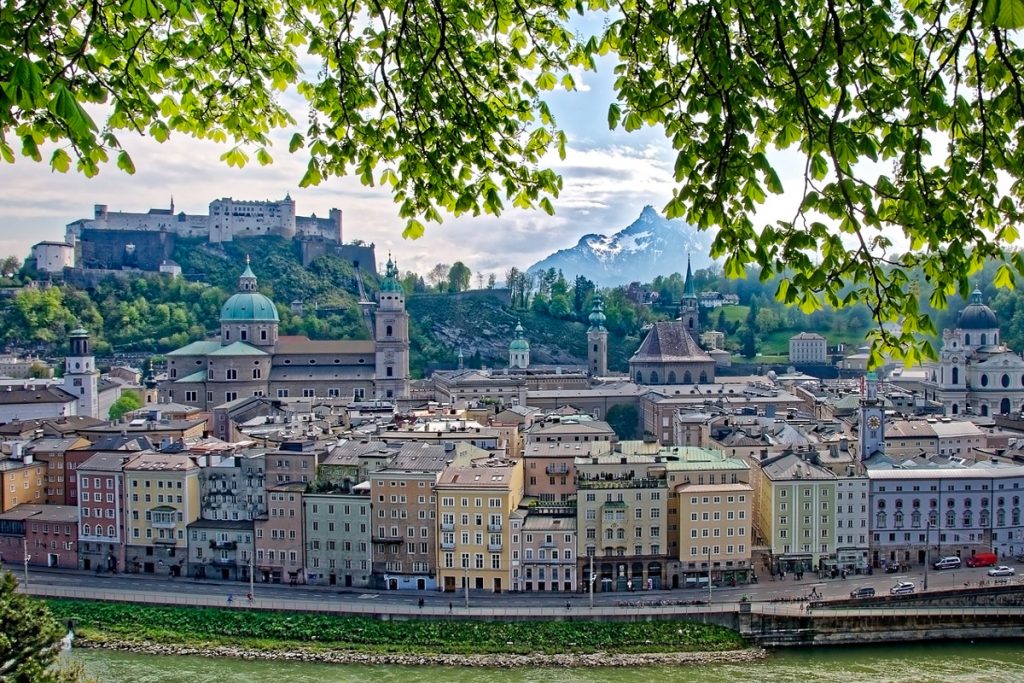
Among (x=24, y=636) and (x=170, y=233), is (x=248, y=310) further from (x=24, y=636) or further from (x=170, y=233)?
(x=24, y=636)

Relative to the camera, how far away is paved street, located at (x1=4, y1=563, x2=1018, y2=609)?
21.2 m

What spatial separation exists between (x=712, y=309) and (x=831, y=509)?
54.2 m

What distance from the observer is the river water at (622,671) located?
17344mm

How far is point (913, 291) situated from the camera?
3289 millimetres

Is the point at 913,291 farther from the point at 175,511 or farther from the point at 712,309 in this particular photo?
the point at 712,309

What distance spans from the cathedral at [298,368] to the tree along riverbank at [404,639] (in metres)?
22.4

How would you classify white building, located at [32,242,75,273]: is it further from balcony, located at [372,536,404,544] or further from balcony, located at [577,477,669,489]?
balcony, located at [577,477,669,489]

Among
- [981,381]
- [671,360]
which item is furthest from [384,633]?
[981,381]

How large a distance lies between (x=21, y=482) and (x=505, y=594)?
1590cm

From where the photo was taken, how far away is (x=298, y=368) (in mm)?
44031

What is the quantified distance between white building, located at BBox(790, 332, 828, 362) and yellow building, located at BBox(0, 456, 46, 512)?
161 ft

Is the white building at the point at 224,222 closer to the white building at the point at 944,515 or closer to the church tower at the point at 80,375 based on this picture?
the church tower at the point at 80,375

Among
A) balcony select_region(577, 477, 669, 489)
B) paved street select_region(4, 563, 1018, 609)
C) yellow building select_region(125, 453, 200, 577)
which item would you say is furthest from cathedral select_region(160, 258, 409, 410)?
balcony select_region(577, 477, 669, 489)

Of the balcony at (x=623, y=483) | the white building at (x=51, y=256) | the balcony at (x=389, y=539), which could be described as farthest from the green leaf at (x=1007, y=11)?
the white building at (x=51, y=256)
